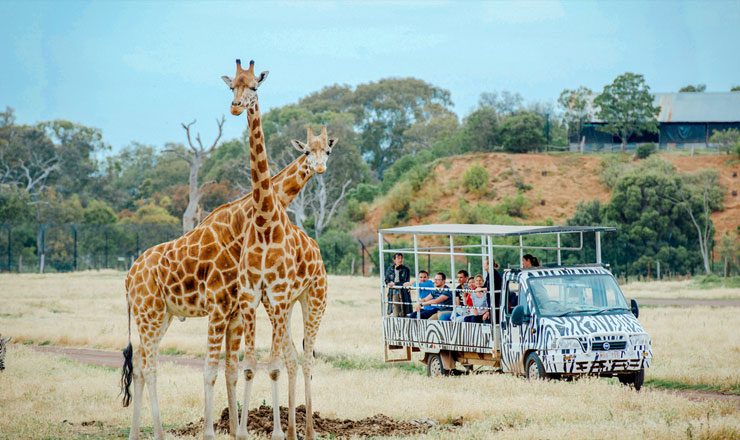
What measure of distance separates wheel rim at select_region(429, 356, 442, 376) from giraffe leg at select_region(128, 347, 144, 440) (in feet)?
21.9

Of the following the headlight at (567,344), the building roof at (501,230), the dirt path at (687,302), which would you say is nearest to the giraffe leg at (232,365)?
the building roof at (501,230)

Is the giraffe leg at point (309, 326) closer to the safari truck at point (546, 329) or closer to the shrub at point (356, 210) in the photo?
the safari truck at point (546, 329)

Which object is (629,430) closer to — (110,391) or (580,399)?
(580,399)

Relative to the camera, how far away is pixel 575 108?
66250 millimetres

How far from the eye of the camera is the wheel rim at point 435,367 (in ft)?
52.3

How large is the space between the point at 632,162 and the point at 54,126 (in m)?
57.6

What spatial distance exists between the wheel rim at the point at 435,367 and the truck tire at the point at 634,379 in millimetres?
3427

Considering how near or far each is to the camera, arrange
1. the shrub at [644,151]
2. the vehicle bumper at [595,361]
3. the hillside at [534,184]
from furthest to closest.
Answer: the shrub at [644,151] < the hillside at [534,184] < the vehicle bumper at [595,361]

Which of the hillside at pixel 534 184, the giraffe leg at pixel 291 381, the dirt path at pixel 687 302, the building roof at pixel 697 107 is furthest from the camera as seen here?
the building roof at pixel 697 107

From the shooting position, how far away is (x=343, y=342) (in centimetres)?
2139

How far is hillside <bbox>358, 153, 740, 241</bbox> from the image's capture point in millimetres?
58781

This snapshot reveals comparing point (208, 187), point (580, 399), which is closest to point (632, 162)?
point (208, 187)

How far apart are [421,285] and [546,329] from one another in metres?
3.72

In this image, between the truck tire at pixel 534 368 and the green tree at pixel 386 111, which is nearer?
the truck tire at pixel 534 368
